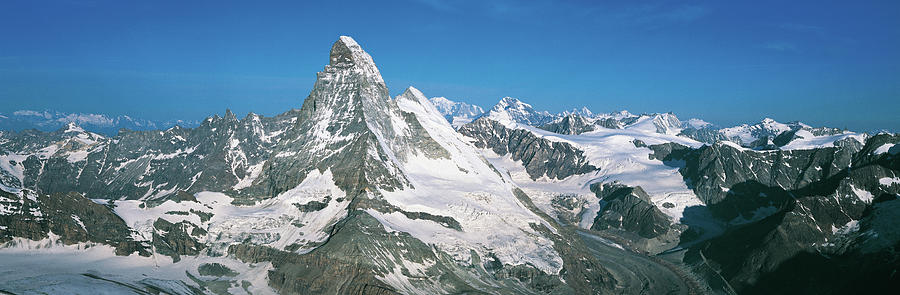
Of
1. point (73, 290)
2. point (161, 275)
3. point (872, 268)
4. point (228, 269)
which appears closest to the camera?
point (73, 290)

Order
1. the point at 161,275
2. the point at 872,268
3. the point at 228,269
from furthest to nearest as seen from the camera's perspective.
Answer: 1. the point at 872,268
2. the point at 228,269
3. the point at 161,275

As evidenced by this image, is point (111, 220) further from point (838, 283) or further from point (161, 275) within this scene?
point (838, 283)

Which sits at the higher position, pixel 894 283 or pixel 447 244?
pixel 447 244

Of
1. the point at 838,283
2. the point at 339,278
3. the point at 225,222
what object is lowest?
the point at 838,283

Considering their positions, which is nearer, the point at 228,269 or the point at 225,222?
the point at 228,269

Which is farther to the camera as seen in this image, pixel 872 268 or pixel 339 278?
pixel 872 268

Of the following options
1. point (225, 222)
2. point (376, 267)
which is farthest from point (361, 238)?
point (225, 222)

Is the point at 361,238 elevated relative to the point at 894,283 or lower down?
elevated

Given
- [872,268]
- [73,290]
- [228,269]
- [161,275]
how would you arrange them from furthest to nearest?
[872,268] < [228,269] < [161,275] < [73,290]

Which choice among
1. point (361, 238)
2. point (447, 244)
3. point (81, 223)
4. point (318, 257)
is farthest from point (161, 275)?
point (447, 244)
